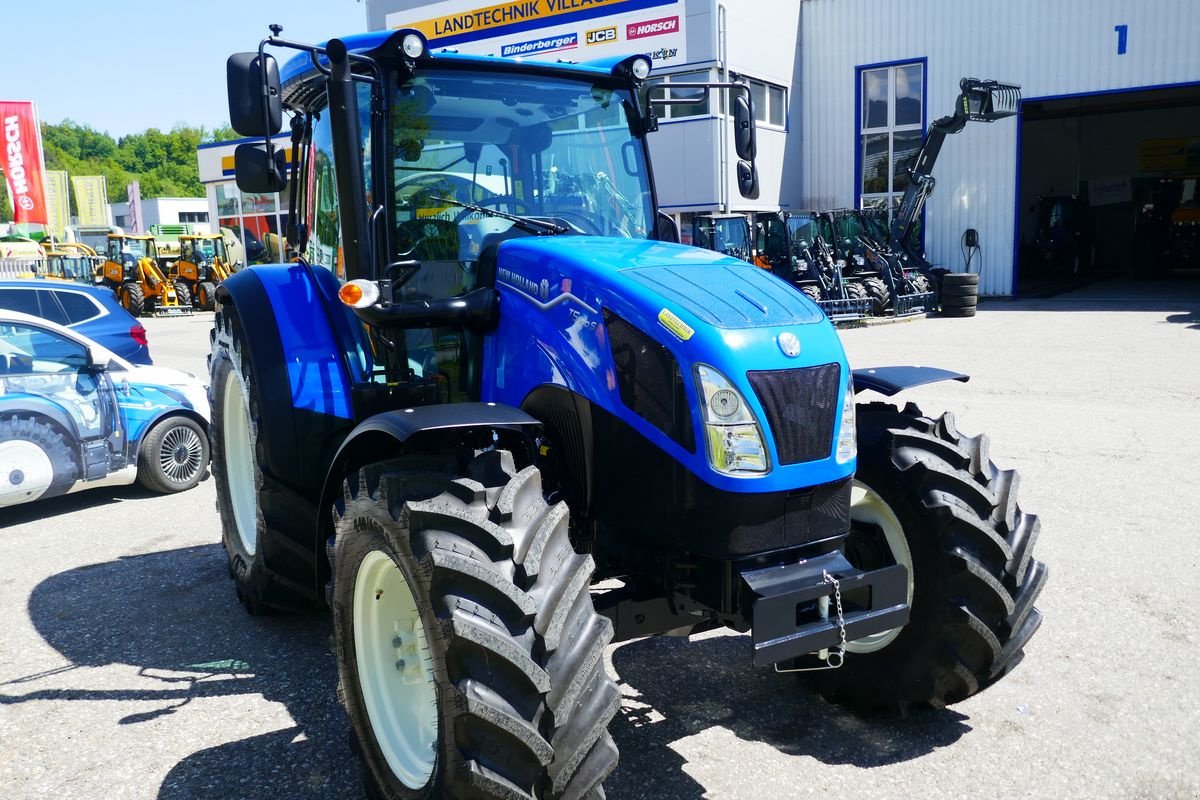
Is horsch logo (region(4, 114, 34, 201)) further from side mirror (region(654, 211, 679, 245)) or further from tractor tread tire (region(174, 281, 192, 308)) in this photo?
side mirror (region(654, 211, 679, 245))

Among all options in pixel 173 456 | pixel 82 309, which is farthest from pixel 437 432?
pixel 82 309

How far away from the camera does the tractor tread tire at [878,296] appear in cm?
1850

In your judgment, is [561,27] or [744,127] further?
[561,27]

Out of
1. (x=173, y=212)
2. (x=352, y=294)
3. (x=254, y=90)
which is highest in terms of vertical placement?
(x=173, y=212)

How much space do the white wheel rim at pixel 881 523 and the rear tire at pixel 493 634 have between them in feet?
4.35

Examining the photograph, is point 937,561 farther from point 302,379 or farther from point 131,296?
point 131,296

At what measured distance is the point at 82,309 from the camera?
9.70 m

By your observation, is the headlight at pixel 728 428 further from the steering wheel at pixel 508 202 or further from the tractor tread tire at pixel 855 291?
the tractor tread tire at pixel 855 291

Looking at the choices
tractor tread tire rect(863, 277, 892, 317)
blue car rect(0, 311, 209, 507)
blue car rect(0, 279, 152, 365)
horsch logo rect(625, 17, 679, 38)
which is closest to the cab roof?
blue car rect(0, 311, 209, 507)

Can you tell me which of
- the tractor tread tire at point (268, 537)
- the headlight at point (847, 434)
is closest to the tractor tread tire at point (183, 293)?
the tractor tread tire at point (268, 537)

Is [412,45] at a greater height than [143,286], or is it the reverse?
[412,45]

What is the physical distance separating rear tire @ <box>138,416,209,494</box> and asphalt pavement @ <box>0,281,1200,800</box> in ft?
1.87

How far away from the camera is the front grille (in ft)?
9.59

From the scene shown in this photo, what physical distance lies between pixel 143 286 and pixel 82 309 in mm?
18472
